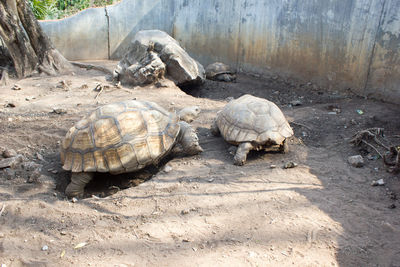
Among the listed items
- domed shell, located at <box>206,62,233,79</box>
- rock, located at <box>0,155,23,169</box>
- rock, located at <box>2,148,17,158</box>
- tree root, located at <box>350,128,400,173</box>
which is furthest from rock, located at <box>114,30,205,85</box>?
tree root, located at <box>350,128,400,173</box>

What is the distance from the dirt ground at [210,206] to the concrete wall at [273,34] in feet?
3.87

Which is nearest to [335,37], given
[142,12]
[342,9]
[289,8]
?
[342,9]

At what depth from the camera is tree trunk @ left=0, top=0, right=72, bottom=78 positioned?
25.6 ft

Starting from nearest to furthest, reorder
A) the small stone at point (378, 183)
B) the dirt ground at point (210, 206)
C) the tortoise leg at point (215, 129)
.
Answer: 1. the dirt ground at point (210, 206)
2. the small stone at point (378, 183)
3. the tortoise leg at point (215, 129)

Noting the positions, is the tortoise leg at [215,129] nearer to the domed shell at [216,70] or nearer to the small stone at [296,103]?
the small stone at [296,103]

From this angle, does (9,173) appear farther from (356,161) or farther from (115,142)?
(356,161)

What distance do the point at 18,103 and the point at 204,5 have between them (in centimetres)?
535

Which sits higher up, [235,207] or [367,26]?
[367,26]

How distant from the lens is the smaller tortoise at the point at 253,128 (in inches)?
179

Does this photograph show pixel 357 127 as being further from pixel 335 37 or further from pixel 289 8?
pixel 289 8

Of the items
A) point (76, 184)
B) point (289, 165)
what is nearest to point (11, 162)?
point (76, 184)

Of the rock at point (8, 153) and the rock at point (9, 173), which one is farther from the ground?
the rock at point (8, 153)

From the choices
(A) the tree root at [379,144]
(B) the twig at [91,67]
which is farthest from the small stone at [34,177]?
(B) the twig at [91,67]

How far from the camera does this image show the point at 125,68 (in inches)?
307
